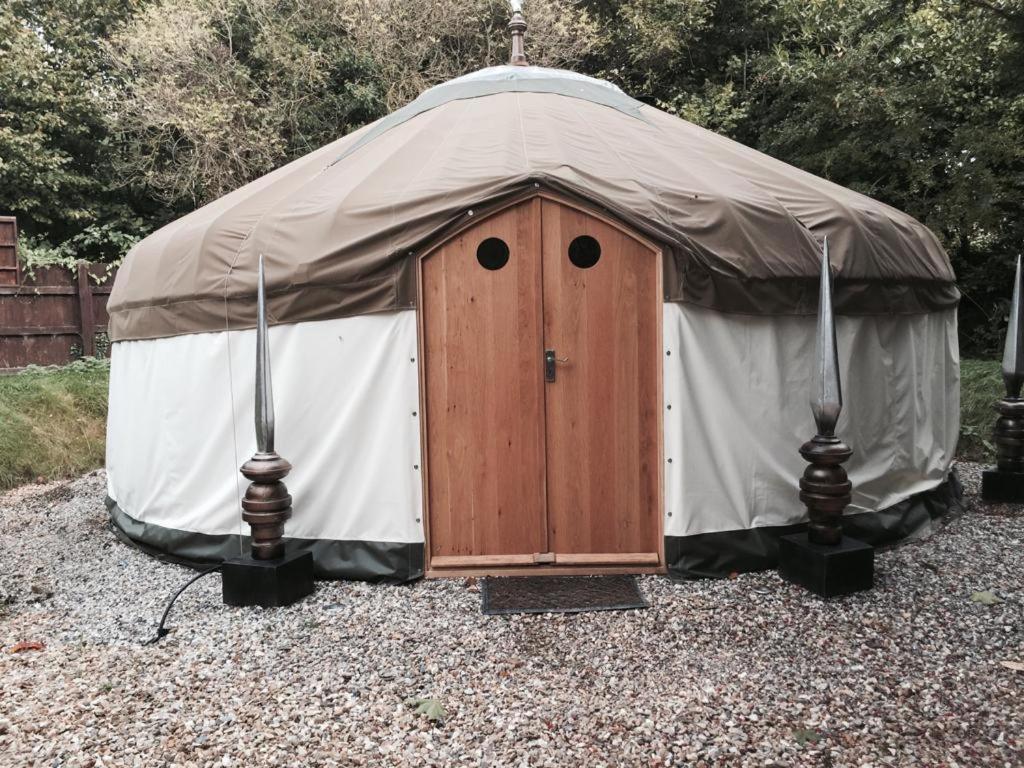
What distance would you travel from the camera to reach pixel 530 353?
3.11m

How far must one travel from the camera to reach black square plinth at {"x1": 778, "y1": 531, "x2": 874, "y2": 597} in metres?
2.84

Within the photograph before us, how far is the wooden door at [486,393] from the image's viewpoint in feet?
10.1

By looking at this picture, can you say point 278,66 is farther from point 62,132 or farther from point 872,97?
point 872,97

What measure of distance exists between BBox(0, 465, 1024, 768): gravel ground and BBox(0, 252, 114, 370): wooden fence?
5.68m

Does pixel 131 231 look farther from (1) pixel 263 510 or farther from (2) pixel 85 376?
(1) pixel 263 510

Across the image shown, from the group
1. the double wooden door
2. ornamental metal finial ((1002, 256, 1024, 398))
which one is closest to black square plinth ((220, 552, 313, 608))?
the double wooden door

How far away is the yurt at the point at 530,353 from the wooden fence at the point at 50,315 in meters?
5.81

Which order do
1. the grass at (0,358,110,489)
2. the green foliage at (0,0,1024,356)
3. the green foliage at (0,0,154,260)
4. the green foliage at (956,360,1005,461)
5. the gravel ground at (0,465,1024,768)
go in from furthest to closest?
the green foliage at (0,0,154,260), the green foliage at (0,0,1024,356), the green foliage at (956,360,1005,461), the grass at (0,358,110,489), the gravel ground at (0,465,1024,768)

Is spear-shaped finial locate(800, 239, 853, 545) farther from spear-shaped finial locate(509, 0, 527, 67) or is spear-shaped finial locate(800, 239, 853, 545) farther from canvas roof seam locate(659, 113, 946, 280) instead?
spear-shaped finial locate(509, 0, 527, 67)

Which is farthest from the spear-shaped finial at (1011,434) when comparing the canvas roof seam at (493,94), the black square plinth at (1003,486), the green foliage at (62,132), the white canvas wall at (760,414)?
the green foliage at (62,132)

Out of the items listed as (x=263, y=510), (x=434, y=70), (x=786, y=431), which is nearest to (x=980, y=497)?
(x=786, y=431)

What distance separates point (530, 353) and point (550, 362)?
0.31 feet

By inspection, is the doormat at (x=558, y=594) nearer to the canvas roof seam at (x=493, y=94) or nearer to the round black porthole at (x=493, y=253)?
the round black porthole at (x=493, y=253)

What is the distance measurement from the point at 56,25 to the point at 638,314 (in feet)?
42.4
